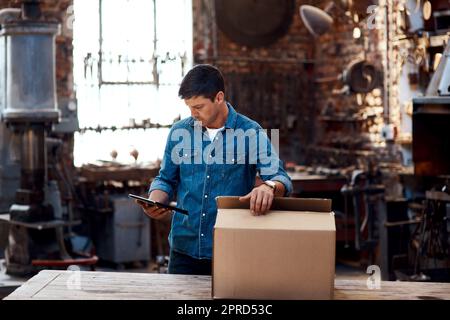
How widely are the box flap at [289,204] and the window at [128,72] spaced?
605 centimetres

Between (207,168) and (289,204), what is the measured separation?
0.64 meters

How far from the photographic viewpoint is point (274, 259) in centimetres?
274

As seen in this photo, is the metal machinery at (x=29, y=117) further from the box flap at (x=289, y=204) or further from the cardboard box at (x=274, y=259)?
the cardboard box at (x=274, y=259)

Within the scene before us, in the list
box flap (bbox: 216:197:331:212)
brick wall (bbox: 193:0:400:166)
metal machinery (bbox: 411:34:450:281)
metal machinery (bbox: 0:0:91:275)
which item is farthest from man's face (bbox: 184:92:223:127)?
brick wall (bbox: 193:0:400:166)

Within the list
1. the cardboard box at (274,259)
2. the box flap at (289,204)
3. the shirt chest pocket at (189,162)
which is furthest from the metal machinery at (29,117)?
the cardboard box at (274,259)

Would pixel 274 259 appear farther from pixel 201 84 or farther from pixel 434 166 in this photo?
pixel 434 166

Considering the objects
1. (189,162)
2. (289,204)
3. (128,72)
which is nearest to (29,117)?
(128,72)

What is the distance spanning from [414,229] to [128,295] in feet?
14.3

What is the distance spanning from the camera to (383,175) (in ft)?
27.5

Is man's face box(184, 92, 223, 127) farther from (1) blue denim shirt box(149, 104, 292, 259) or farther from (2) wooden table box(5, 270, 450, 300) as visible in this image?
(2) wooden table box(5, 270, 450, 300)

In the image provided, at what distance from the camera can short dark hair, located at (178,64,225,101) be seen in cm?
341
